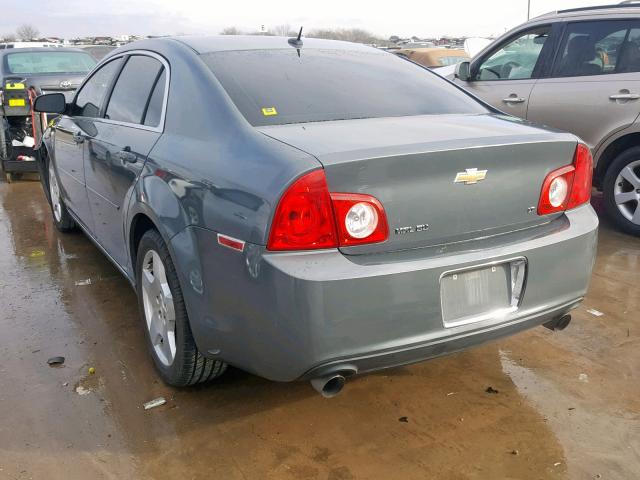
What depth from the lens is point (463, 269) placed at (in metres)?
2.39

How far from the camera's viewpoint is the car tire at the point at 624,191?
212 inches

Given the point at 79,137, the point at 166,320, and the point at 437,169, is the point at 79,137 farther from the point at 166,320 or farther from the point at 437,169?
the point at 437,169

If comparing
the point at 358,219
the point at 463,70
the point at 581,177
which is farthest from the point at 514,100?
the point at 358,219

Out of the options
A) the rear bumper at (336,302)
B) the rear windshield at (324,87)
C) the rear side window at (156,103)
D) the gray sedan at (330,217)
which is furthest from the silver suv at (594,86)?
the rear side window at (156,103)

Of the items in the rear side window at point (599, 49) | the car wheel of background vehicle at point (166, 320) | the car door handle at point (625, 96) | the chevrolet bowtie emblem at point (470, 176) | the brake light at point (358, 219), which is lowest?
the car wheel of background vehicle at point (166, 320)

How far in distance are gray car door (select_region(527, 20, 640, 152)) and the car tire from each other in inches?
10.2

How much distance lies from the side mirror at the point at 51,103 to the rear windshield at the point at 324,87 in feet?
6.72

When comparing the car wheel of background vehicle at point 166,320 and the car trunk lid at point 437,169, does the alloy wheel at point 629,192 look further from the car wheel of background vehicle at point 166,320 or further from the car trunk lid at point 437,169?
the car wheel of background vehicle at point 166,320

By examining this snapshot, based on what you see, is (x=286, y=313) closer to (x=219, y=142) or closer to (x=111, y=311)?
(x=219, y=142)

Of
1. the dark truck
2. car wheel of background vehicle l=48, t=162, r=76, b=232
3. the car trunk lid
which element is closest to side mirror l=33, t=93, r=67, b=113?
car wheel of background vehicle l=48, t=162, r=76, b=232

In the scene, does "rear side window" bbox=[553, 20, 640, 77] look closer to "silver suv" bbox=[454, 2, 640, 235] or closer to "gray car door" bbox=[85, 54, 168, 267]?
"silver suv" bbox=[454, 2, 640, 235]

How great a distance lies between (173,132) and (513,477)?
6.62 feet

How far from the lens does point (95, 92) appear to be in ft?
14.4

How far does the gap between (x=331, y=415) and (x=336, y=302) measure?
2.78ft
